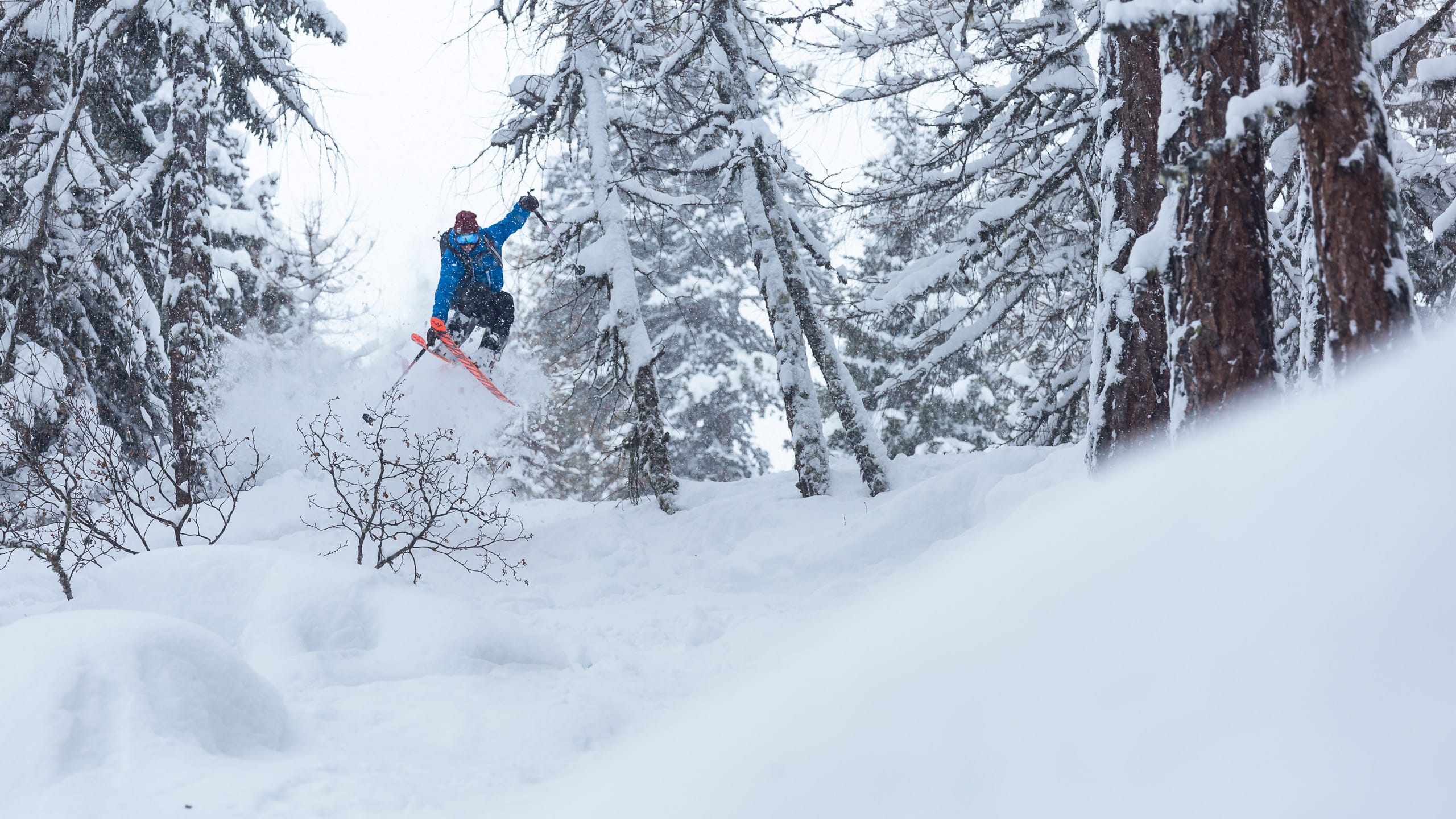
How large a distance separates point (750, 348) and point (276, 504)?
38.4 ft

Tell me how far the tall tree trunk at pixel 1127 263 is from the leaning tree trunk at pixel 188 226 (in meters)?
9.04

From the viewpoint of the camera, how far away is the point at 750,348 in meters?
19.6

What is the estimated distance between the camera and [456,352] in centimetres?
1045

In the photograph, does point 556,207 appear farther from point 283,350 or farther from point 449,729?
point 449,729

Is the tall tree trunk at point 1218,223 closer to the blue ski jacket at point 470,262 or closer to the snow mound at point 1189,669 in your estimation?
the snow mound at point 1189,669

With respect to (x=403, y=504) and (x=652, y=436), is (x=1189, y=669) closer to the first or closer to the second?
(x=403, y=504)

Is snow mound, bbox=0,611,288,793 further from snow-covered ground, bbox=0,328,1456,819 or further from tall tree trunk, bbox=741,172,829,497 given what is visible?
tall tree trunk, bbox=741,172,829,497

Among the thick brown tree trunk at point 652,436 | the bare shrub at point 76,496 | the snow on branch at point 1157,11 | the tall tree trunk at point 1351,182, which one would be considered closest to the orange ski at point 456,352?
the thick brown tree trunk at point 652,436

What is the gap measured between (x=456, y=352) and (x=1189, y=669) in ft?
32.0

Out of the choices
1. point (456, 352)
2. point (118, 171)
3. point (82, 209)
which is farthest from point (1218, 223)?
point (82, 209)

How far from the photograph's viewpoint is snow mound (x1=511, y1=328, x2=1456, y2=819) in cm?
163

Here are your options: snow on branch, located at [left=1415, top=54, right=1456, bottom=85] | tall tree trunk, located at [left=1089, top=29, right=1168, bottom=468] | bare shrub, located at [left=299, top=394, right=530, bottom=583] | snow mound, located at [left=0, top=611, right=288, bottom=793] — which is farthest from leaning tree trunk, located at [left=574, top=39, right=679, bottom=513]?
snow on branch, located at [left=1415, top=54, right=1456, bottom=85]

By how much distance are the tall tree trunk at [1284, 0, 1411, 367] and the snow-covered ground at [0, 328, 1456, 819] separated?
313 millimetres

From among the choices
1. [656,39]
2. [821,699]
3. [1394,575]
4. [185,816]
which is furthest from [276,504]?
[1394,575]
